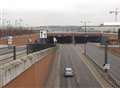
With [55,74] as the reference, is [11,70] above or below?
above

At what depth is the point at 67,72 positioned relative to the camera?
50875 mm

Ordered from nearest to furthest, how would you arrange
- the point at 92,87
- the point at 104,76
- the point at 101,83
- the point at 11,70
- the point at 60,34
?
the point at 11,70 < the point at 92,87 < the point at 101,83 < the point at 104,76 < the point at 60,34

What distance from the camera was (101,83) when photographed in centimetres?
4384

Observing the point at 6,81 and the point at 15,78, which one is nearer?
the point at 6,81

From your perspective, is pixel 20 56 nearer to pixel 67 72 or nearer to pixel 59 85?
pixel 59 85

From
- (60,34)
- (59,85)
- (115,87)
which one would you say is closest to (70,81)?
(59,85)

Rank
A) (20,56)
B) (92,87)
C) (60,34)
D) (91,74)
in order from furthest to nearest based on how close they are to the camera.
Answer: (60,34) → (91,74) → (92,87) → (20,56)

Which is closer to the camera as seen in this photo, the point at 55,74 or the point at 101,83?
the point at 101,83

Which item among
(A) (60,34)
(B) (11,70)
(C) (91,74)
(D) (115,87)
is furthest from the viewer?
(A) (60,34)

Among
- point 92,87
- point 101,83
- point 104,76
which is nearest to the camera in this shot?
point 92,87

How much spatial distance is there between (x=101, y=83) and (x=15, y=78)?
26798 mm

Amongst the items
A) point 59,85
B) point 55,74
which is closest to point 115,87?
point 59,85

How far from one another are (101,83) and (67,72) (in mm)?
7922

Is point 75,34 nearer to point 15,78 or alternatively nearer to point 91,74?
point 91,74
